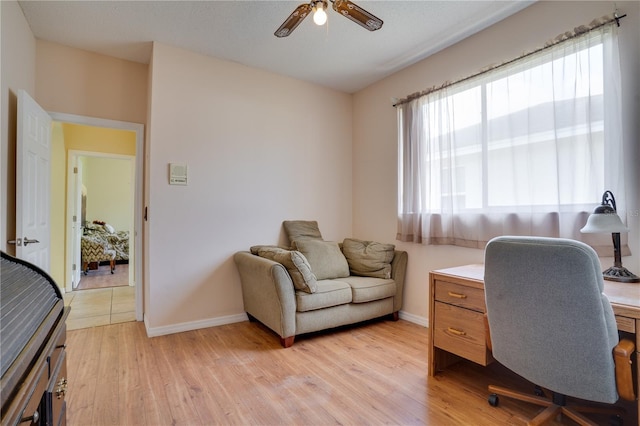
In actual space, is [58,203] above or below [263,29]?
below

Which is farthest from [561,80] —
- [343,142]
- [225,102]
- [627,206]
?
[225,102]

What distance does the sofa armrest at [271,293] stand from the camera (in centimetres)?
259

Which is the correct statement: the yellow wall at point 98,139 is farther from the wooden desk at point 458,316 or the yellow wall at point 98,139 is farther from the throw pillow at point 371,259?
the wooden desk at point 458,316

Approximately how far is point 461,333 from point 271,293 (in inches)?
58.2

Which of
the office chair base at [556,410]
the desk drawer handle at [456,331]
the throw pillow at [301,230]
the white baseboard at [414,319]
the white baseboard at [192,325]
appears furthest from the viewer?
the throw pillow at [301,230]

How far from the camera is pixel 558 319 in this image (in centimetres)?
133

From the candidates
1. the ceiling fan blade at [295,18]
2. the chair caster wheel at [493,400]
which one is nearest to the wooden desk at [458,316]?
the chair caster wheel at [493,400]

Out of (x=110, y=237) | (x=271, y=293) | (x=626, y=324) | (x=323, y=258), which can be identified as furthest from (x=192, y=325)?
(x=110, y=237)

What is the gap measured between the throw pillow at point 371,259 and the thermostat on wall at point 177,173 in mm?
1909

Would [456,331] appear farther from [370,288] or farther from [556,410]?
[370,288]

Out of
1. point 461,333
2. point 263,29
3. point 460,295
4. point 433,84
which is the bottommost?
point 461,333

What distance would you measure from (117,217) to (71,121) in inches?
215

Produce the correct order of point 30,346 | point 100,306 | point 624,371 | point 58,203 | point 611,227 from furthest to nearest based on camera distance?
point 58,203 < point 100,306 < point 611,227 < point 624,371 < point 30,346

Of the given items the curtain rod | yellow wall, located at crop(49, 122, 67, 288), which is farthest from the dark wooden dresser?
yellow wall, located at crop(49, 122, 67, 288)
